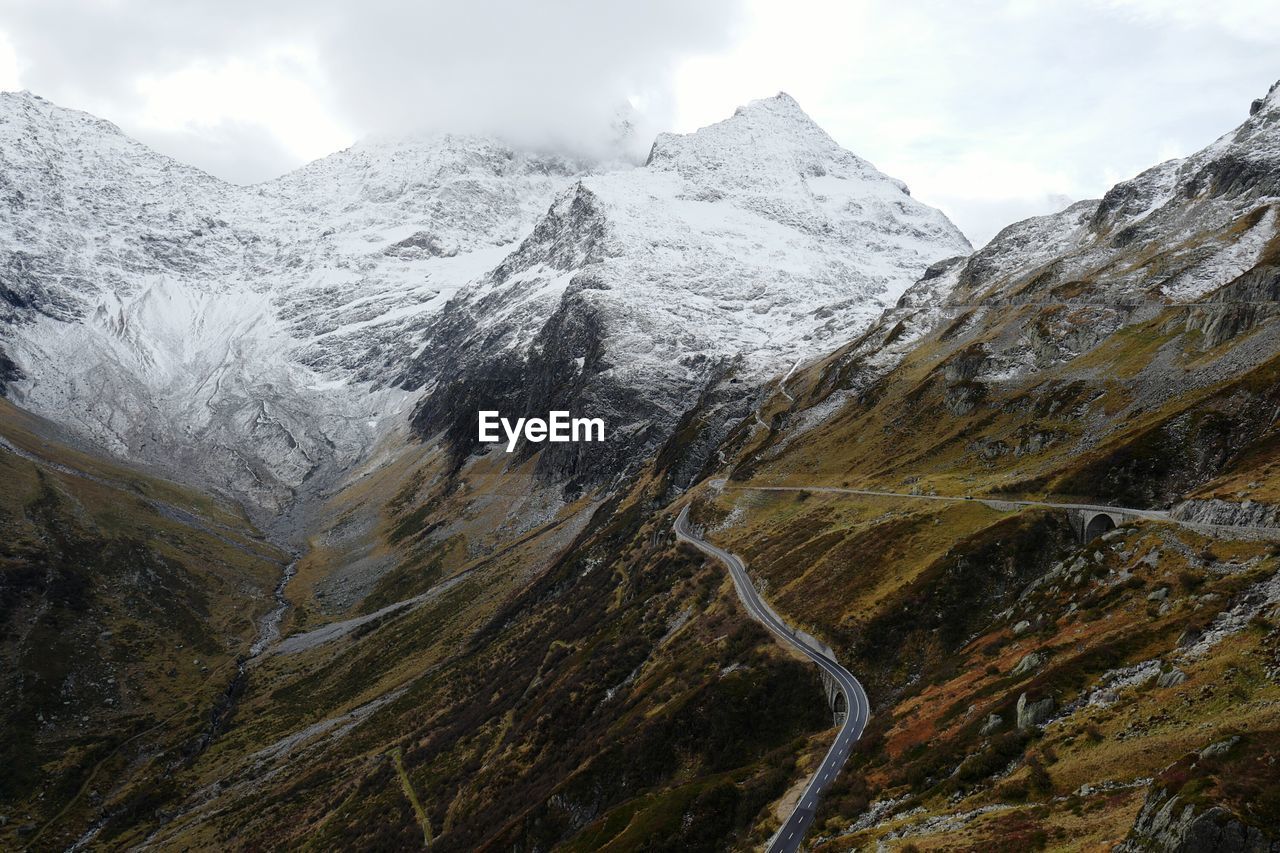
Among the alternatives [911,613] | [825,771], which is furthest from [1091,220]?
[825,771]

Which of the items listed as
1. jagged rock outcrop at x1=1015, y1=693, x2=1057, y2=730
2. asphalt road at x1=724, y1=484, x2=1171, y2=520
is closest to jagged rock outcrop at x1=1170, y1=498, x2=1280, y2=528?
asphalt road at x1=724, y1=484, x2=1171, y2=520

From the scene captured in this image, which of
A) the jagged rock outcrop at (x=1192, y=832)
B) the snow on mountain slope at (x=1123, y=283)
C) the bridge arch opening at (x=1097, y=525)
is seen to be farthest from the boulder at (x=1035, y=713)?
the snow on mountain slope at (x=1123, y=283)

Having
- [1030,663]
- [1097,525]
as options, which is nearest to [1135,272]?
[1097,525]

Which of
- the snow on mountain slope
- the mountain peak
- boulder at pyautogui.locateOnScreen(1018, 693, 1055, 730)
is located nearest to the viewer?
boulder at pyautogui.locateOnScreen(1018, 693, 1055, 730)

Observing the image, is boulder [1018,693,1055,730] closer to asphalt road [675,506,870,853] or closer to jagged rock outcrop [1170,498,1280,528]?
asphalt road [675,506,870,853]

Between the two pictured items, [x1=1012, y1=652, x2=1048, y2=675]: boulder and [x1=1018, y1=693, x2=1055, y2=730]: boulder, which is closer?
[x1=1018, y1=693, x2=1055, y2=730]: boulder

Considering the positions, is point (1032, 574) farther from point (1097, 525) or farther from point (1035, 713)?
point (1035, 713)
